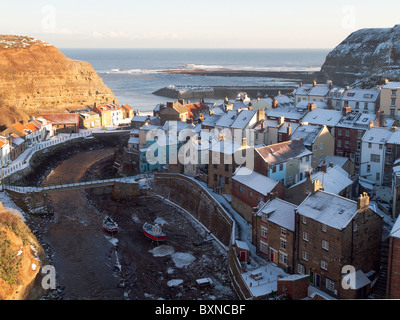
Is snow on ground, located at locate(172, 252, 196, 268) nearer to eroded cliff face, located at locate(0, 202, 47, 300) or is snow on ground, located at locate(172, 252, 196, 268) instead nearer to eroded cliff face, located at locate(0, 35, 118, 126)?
eroded cliff face, located at locate(0, 202, 47, 300)

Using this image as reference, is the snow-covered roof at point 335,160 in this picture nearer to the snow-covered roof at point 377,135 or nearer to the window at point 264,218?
the snow-covered roof at point 377,135

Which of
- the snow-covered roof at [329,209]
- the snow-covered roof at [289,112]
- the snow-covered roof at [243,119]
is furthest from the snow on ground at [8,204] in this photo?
the snow-covered roof at [289,112]

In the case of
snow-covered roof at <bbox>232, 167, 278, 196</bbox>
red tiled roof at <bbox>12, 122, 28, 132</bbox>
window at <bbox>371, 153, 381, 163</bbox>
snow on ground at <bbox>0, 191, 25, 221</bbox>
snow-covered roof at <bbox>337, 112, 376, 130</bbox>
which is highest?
snow-covered roof at <bbox>337, 112, 376, 130</bbox>

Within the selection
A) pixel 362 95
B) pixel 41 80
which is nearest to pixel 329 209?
pixel 362 95

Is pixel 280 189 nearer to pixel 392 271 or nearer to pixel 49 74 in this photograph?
pixel 392 271

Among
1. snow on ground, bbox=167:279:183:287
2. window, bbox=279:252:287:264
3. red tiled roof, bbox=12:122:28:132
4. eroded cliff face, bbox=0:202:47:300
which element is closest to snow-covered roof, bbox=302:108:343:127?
window, bbox=279:252:287:264

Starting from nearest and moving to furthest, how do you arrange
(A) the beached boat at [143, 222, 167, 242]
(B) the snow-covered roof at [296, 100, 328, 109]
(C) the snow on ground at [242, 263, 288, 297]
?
(C) the snow on ground at [242, 263, 288, 297]
(A) the beached boat at [143, 222, 167, 242]
(B) the snow-covered roof at [296, 100, 328, 109]

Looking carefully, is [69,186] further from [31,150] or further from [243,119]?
[243,119]
